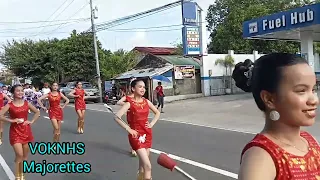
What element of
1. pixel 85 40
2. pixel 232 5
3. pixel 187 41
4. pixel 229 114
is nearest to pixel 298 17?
pixel 229 114

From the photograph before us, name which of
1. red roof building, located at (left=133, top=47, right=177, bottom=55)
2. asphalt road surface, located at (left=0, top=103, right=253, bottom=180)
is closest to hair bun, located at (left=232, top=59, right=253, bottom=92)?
asphalt road surface, located at (left=0, top=103, right=253, bottom=180)

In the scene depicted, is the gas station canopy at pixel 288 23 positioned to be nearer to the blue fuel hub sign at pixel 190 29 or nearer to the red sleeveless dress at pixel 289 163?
the blue fuel hub sign at pixel 190 29

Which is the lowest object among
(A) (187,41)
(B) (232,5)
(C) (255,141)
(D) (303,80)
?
(C) (255,141)

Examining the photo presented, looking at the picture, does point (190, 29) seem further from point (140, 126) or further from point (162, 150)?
Answer: point (140, 126)

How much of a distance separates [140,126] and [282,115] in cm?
443

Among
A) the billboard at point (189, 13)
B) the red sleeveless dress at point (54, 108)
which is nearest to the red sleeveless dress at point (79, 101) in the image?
the red sleeveless dress at point (54, 108)

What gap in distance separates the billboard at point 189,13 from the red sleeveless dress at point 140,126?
21492 mm

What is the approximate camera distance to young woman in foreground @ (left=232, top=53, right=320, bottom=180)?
1704 millimetres

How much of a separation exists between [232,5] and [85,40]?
1807cm

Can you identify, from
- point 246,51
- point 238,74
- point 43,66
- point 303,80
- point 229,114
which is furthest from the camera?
point 43,66

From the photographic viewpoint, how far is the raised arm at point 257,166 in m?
1.64

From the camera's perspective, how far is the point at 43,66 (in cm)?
4278

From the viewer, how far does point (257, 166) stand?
1656mm

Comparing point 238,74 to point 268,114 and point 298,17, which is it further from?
point 298,17
